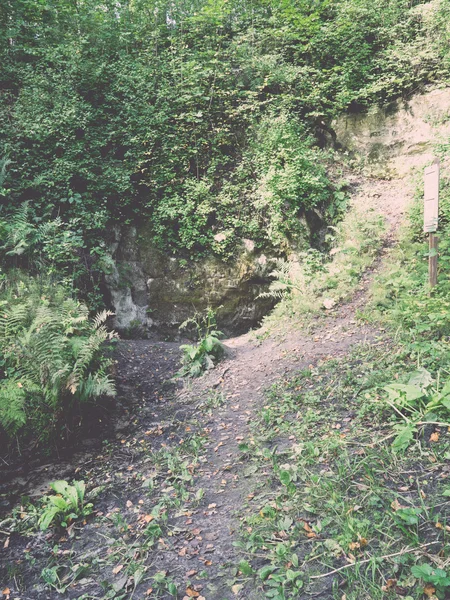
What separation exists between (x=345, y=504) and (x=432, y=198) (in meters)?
4.07

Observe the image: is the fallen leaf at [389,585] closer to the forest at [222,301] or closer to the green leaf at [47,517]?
the forest at [222,301]

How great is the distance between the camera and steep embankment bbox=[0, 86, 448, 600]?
2391 millimetres

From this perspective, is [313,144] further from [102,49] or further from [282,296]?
[102,49]

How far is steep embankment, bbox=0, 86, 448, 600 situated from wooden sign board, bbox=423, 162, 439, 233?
1.57 meters

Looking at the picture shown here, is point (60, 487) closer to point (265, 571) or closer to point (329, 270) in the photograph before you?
point (265, 571)

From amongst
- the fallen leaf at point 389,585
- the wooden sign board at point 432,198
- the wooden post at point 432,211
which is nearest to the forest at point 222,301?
the fallen leaf at point 389,585

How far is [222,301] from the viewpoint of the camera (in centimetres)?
804

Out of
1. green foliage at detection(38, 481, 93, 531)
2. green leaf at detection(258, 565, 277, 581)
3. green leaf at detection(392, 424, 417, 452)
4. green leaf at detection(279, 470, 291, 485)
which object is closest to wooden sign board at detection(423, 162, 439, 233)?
green leaf at detection(392, 424, 417, 452)

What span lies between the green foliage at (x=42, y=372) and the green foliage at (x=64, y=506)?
809 mm

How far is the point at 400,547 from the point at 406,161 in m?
8.75

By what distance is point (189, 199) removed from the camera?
8047 millimetres

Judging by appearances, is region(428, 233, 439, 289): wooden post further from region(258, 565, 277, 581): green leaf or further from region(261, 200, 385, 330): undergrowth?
region(258, 565, 277, 581): green leaf

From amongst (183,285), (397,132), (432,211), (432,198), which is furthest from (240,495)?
(397,132)

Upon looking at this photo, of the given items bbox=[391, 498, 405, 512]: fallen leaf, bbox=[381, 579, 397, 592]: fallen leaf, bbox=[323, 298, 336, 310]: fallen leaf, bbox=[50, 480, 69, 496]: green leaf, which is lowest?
bbox=[50, 480, 69, 496]: green leaf
